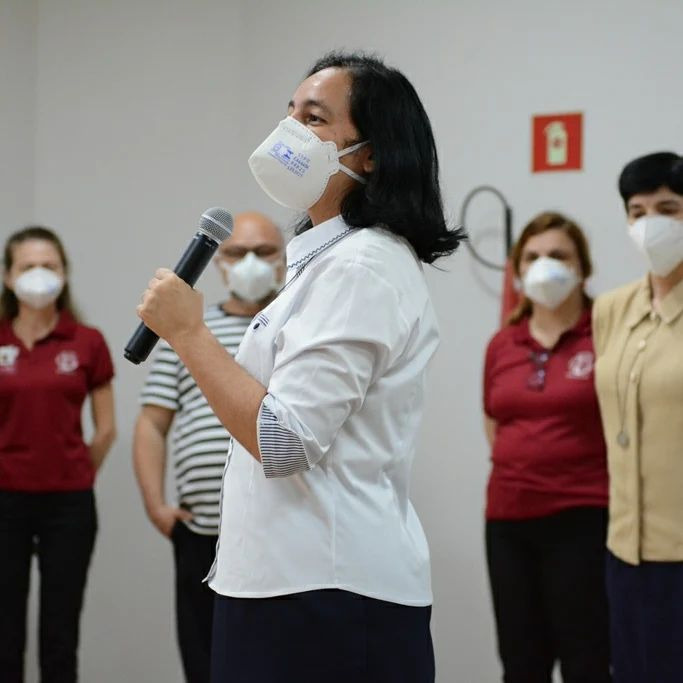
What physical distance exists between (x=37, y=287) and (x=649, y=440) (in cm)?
189

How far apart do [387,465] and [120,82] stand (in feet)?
9.87

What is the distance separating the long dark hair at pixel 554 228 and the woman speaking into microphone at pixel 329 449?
1.73 metres

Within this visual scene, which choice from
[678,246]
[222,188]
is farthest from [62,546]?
[678,246]

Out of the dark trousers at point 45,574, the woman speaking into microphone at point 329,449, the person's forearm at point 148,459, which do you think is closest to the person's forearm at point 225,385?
the woman speaking into microphone at point 329,449

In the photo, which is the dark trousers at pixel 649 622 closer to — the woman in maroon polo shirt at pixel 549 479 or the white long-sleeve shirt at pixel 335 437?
the woman in maroon polo shirt at pixel 549 479

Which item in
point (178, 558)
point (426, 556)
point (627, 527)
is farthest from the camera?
point (178, 558)

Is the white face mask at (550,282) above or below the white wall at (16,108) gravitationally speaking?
below

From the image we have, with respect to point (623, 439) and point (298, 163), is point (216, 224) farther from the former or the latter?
point (623, 439)

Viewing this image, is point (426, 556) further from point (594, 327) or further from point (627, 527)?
point (594, 327)

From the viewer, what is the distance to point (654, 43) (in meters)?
3.40

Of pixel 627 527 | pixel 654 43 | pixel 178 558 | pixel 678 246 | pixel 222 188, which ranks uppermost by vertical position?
pixel 654 43

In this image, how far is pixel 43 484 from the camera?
3.28 m

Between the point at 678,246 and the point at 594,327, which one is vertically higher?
the point at 678,246

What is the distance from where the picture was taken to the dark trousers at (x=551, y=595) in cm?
291
